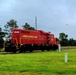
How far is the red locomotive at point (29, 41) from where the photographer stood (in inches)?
2012

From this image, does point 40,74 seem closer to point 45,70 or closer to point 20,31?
point 45,70

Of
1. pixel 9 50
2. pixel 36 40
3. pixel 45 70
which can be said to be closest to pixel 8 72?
pixel 45 70

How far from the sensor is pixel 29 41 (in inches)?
2181

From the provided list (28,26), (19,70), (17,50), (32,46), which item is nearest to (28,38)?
(32,46)

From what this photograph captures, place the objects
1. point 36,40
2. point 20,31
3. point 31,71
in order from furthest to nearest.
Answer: point 36,40 → point 20,31 → point 31,71

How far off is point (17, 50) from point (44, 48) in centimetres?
1048

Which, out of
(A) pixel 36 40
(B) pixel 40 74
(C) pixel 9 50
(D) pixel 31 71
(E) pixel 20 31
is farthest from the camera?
(A) pixel 36 40

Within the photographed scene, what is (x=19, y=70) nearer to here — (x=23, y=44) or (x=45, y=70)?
(x=45, y=70)

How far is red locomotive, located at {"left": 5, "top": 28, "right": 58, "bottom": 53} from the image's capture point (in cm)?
5109

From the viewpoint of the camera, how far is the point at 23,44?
173ft

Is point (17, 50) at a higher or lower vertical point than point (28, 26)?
lower

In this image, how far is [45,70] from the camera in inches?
778

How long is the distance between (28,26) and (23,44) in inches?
2199

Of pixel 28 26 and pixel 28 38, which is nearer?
pixel 28 38
